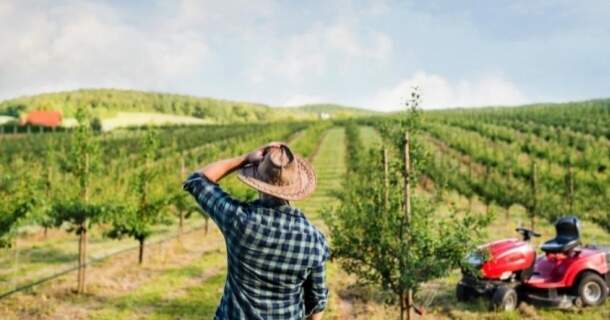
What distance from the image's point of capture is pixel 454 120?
7850 centimetres

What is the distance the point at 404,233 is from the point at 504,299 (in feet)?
9.84

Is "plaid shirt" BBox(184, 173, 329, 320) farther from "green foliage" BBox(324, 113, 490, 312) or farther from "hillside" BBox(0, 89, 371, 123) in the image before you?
"hillside" BBox(0, 89, 371, 123)

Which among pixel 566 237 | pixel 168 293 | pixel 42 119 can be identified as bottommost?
pixel 168 293

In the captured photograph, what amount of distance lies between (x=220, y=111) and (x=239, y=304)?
509ft

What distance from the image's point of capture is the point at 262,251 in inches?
128

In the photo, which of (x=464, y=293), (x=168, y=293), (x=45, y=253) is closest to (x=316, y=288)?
(x=464, y=293)

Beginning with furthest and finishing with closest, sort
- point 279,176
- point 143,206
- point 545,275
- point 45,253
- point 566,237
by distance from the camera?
point 45,253 < point 143,206 < point 545,275 < point 566,237 < point 279,176

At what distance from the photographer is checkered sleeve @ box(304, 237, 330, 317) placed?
3.39 meters

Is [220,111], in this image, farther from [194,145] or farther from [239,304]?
[239,304]

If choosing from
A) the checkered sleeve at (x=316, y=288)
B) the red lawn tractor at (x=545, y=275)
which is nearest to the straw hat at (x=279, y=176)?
the checkered sleeve at (x=316, y=288)

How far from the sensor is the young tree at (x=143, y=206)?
49.9 feet

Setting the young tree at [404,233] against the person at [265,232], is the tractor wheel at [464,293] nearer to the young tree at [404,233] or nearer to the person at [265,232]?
the young tree at [404,233]

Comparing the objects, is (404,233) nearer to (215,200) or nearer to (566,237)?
(566,237)

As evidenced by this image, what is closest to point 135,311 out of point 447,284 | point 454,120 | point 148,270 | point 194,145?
point 148,270
